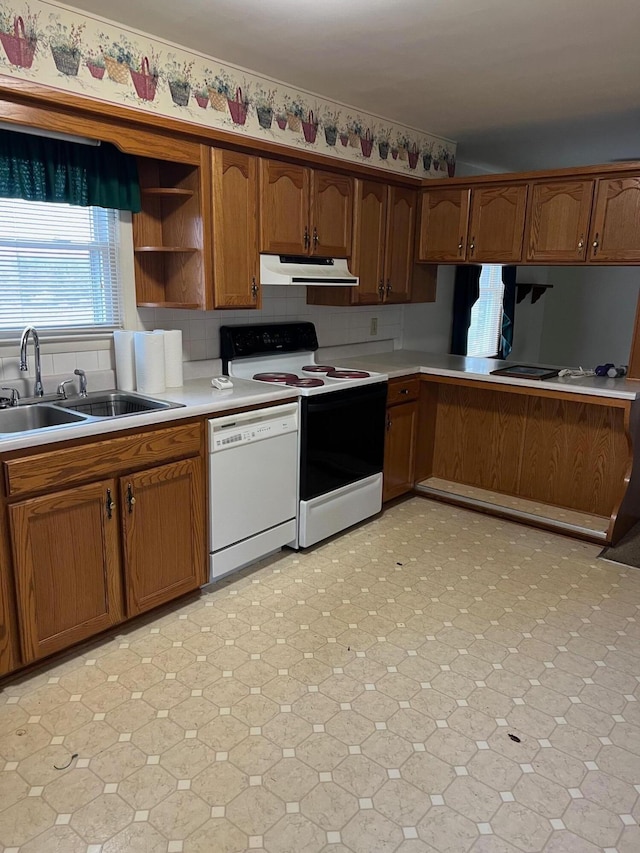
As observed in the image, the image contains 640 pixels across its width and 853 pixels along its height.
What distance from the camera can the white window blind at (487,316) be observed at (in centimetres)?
548

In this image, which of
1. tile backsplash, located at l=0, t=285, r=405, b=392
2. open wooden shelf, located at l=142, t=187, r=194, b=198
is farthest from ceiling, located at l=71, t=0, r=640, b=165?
tile backsplash, located at l=0, t=285, r=405, b=392

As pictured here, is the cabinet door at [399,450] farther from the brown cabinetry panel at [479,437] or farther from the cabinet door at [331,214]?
the cabinet door at [331,214]

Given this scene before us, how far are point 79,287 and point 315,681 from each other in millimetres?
2022

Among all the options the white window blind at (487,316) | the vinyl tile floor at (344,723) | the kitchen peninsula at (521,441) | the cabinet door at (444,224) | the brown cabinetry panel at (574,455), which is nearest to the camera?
the vinyl tile floor at (344,723)

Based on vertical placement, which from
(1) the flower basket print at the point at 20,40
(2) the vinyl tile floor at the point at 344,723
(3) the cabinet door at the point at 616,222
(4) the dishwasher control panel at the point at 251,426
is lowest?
(2) the vinyl tile floor at the point at 344,723

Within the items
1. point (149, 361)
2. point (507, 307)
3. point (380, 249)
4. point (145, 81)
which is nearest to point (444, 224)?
point (380, 249)

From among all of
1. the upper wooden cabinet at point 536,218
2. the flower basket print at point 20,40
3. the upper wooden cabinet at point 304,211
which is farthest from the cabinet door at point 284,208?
the upper wooden cabinet at point 536,218

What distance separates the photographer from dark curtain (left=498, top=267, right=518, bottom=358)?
5.73m

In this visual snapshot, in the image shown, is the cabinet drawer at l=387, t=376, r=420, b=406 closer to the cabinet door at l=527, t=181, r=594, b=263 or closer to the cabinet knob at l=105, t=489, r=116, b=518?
the cabinet door at l=527, t=181, r=594, b=263

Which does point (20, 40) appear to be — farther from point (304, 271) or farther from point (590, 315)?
point (590, 315)

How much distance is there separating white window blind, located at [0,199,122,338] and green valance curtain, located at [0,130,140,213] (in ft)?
0.32

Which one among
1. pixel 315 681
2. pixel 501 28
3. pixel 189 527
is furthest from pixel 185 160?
pixel 315 681

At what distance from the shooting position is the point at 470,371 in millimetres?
3883

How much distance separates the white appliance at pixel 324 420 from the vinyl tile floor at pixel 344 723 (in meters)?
0.44
